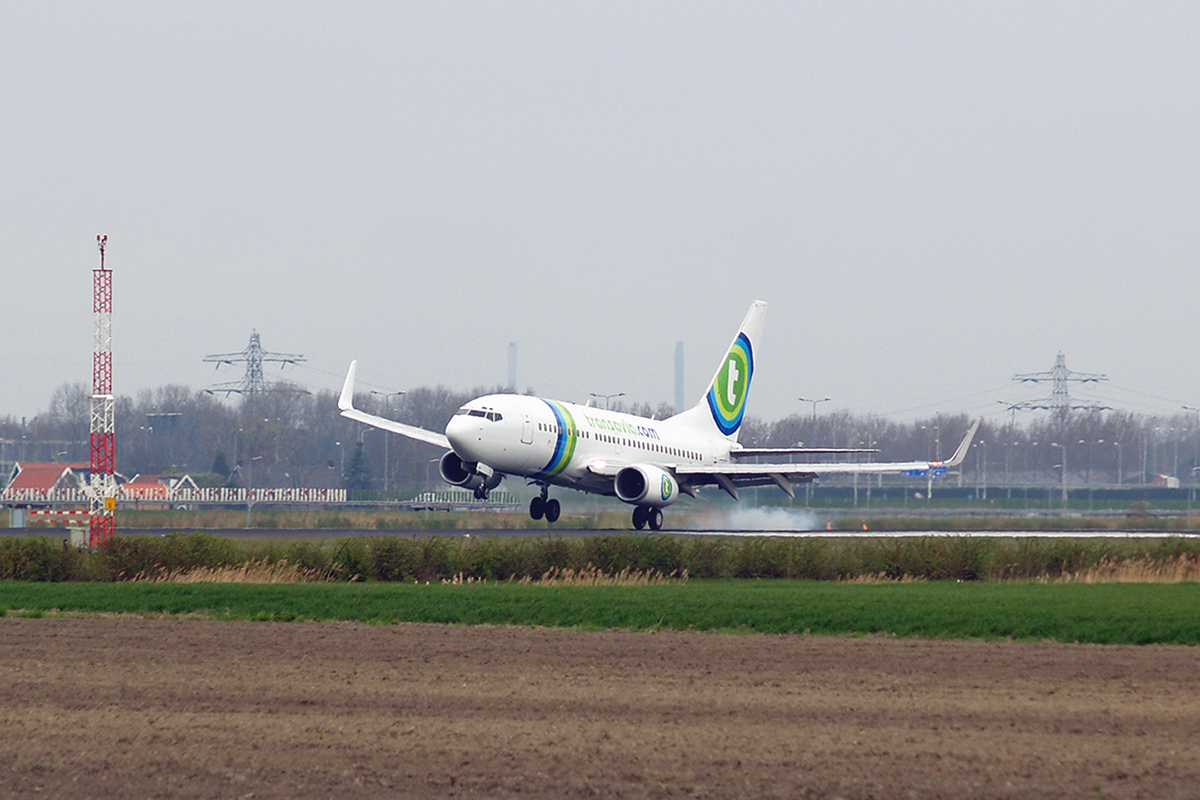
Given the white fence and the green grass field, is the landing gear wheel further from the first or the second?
the white fence

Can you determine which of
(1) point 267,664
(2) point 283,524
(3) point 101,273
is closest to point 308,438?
(2) point 283,524

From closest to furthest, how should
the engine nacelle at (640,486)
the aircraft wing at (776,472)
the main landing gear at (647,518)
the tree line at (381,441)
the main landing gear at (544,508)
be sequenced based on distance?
the engine nacelle at (640,486)
the main landing gear at (647,518)
the main landing gear at (544,508)
the aircraft wing at (776,472)
the tree line at (381,441)

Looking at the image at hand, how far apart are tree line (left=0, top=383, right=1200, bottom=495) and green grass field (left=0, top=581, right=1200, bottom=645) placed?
268ft

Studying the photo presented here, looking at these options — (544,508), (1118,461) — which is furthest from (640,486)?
(1118,461)

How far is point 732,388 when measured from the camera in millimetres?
58719

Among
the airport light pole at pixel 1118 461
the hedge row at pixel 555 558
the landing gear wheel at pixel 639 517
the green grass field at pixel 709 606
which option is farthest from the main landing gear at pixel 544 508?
the airport light pole at pixel 1118 461

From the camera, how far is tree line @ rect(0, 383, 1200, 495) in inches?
4739

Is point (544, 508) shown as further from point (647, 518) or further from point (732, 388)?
point (732, 388)

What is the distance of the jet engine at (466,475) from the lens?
147 ft

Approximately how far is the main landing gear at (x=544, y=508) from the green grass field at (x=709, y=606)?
20.2 m

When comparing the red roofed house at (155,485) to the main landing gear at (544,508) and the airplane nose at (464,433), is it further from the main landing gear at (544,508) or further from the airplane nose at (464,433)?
the airplane nose at (464,433)

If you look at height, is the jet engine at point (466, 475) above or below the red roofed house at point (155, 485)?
above

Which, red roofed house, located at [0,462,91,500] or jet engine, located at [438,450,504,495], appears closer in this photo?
jet engine, located at [438,450,504,495]

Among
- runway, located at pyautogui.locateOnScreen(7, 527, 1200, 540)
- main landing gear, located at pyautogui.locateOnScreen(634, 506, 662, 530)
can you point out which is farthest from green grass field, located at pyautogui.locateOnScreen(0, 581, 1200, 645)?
main landing gear, located at pyautogui.locateOnScreen(634, 506, 662, 530)
